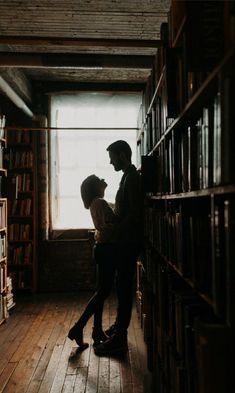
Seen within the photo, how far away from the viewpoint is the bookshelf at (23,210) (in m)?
5.57

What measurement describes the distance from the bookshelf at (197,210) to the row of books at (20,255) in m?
3.12

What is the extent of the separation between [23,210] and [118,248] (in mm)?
2704

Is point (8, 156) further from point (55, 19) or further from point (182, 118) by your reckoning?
point (182, 118)

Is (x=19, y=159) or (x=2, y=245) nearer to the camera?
(x=2, y=245)

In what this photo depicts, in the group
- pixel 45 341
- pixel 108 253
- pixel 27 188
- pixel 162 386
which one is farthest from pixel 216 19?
pixel 27 188

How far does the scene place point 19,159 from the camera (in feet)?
18.4

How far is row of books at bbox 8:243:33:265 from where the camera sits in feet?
18.2

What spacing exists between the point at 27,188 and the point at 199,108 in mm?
4322

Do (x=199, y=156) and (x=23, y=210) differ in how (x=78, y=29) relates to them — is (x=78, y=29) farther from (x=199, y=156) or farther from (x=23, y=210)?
(x=199, y=156)

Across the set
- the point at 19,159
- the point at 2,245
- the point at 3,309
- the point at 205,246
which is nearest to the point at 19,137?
the point at 19,159

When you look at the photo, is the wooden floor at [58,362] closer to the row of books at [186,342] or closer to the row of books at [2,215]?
the row of books at [186,342]

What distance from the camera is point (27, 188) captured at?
5.62 m

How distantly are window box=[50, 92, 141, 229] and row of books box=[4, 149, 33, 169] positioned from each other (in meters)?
0.38

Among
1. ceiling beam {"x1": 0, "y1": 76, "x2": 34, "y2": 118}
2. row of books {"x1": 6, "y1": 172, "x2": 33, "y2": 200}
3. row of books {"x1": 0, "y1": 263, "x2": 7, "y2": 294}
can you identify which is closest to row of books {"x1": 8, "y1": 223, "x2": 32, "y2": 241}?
row of books {"x1": 6, "y1": 172, "x2": 33, "y2": 200}
